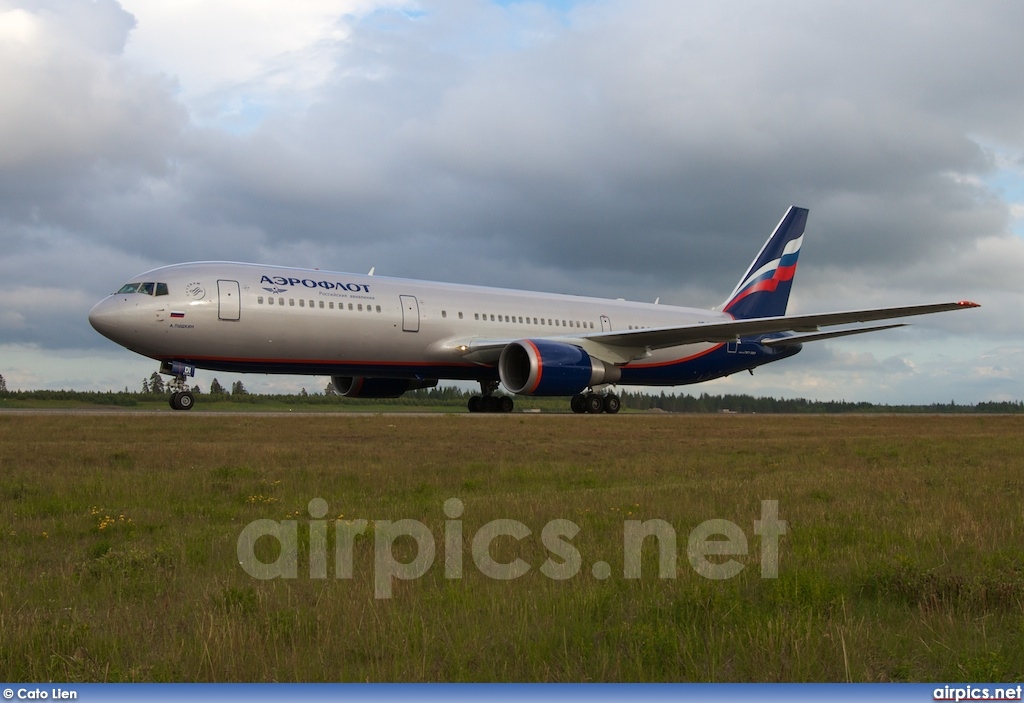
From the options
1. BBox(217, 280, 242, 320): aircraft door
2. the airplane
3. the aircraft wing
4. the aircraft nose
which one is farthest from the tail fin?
the aircraft nose

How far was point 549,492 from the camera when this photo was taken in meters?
8.57

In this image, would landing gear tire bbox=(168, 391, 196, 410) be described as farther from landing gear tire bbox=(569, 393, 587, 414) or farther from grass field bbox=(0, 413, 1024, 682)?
grass field bbox=(0, 413, 1024, 682)

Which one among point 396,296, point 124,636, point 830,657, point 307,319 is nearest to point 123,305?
point 307,319

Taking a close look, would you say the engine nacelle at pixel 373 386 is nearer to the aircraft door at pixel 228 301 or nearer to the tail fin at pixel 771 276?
the aircraft door at pixel 228 301

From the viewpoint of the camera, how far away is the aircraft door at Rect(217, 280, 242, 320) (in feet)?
73.4

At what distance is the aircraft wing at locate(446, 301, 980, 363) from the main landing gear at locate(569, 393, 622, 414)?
4.07 ft

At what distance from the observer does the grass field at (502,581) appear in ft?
11.6

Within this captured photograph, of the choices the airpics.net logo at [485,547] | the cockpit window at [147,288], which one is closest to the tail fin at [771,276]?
the cockpit window at [147,288]

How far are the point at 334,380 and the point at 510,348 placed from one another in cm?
696

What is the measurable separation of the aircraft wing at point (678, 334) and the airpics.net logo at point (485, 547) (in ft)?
65.8

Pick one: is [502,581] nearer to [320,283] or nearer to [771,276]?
[320,283]

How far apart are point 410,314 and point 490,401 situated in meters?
5.41

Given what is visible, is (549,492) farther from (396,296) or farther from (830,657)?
(396,296)

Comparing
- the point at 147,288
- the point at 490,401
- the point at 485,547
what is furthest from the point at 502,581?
the point at 490,401
